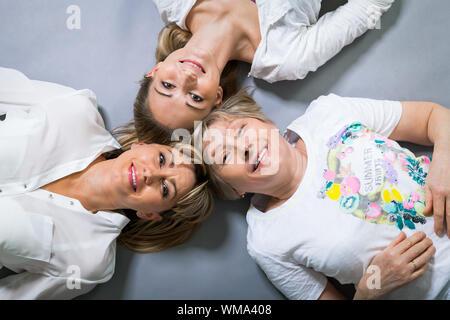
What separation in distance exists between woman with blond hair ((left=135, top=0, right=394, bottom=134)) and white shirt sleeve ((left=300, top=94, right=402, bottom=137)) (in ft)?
0.77

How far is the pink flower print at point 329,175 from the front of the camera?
118 centimetres

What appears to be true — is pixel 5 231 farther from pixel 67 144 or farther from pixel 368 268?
pixel 368 268

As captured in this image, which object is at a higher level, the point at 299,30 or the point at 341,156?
the point at 299,30

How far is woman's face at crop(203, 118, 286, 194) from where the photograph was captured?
3.67 ft

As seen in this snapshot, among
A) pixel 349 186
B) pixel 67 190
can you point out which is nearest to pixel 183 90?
pixel 67 190

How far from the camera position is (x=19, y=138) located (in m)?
1.21

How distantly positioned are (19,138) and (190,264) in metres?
0.79

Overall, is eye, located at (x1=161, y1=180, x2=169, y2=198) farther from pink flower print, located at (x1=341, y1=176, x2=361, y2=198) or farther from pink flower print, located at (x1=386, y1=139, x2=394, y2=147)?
pink flower print, located at (x1=386, y1=139, x2=394, y2=147)

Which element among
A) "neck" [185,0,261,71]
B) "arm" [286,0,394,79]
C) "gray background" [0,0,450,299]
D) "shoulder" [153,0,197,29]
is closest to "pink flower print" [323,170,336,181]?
"gray background" [0,0,450,299]

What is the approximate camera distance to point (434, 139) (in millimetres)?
1240

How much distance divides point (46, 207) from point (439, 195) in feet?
4.38

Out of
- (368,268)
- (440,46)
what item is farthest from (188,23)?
(368,268)

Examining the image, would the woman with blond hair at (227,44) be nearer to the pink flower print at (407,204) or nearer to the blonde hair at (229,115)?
the blonde hair at (229,115)

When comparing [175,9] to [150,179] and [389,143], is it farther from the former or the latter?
[389,143]
